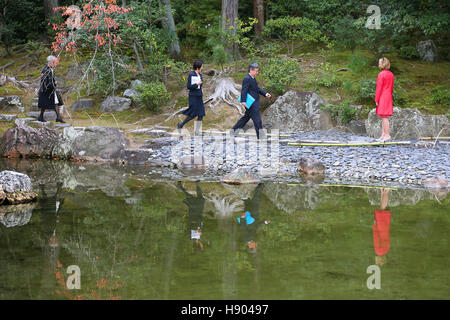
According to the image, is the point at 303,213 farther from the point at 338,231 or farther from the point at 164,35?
the point at 164,35

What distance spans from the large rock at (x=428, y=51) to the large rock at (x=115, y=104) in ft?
31.4

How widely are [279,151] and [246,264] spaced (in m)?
6.12

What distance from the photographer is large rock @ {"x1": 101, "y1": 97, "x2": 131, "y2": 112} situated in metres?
15.7

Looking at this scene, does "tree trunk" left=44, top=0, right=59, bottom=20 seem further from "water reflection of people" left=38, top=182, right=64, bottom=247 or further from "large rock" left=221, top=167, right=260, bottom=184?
"large rock" left=221, top=167, right=260, bottom=184

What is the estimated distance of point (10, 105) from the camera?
15.6m

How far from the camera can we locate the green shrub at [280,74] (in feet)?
48.6

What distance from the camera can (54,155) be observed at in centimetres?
1290

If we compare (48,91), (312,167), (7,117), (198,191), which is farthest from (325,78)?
→ (7,117)

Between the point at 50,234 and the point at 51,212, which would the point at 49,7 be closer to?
the point at 51,212

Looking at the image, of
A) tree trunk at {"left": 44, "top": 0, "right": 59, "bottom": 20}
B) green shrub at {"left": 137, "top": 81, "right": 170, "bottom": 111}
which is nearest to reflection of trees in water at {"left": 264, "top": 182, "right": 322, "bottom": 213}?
green shrub at {"left": 137, "top": 81, "right": 170, "bottom": 111}

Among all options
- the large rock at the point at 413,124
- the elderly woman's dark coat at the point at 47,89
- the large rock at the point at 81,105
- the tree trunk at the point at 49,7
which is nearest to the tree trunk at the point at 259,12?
the large rock at the point at 81,105

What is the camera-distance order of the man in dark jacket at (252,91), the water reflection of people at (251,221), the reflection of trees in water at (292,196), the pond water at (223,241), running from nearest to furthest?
the pond water at (223,241) < the water reflection of people at (251,221) < the reflection of trees in water at (292,196) < the man in dark jacket at (252,91)

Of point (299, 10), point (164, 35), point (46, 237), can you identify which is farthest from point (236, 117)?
point (46, 237)

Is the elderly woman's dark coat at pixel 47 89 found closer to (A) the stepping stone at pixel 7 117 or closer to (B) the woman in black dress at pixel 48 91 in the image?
(B) the woman in black dress at pixel 48 91
